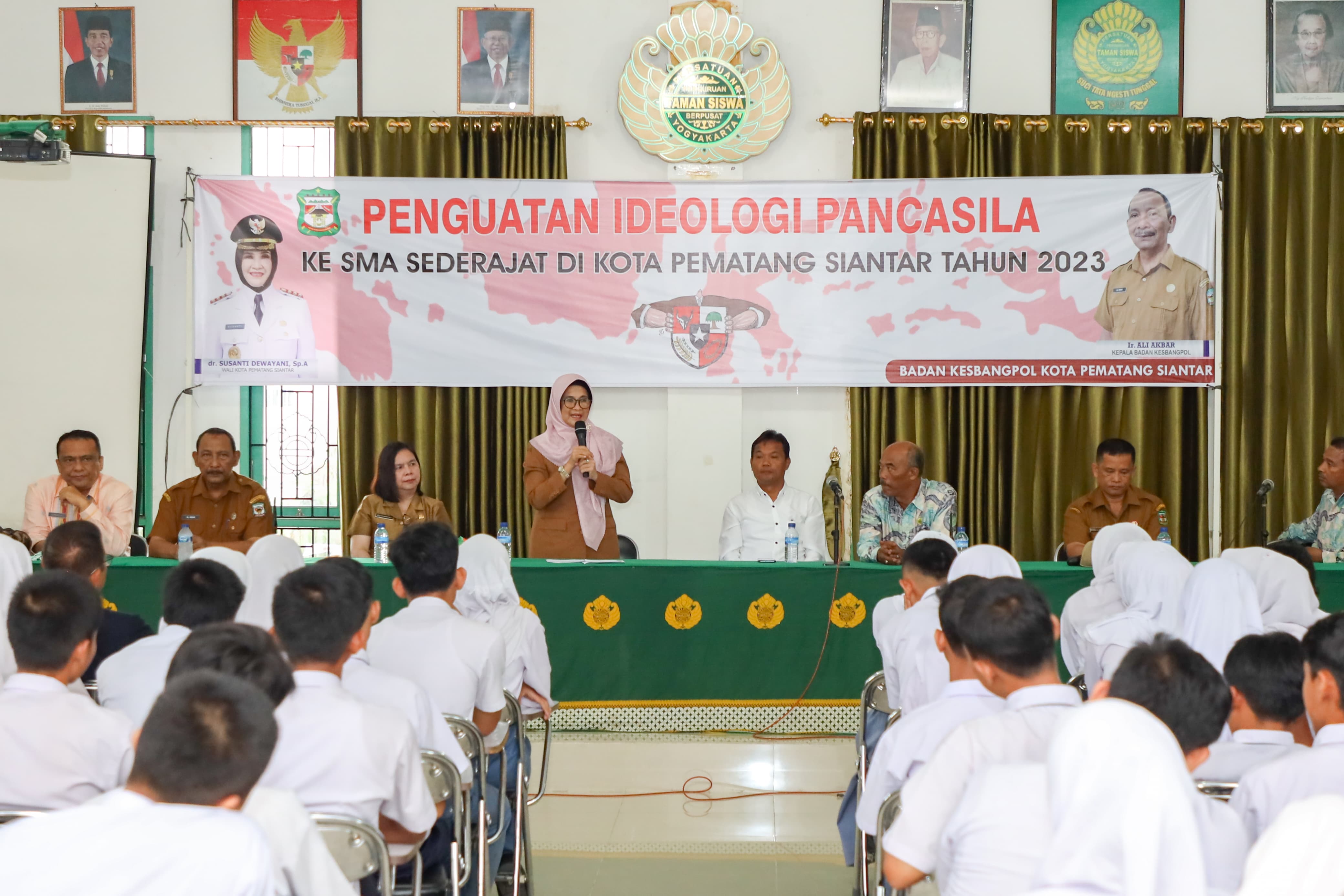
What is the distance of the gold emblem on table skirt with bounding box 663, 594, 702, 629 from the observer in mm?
4414

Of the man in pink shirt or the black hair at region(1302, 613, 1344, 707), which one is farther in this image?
the man in pink shirt

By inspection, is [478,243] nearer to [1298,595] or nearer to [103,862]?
[1298,595]

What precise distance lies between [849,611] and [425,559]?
79.8 inches

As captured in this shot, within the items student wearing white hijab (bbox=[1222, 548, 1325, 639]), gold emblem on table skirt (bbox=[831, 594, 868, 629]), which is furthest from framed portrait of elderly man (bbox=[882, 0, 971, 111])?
student wearing white hijab (bbox=[1222, 548, 1325, 639])

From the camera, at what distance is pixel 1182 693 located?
5.31 feet

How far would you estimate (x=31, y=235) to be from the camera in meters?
6.05

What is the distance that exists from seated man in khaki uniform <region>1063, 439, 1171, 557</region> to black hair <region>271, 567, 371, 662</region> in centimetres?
348

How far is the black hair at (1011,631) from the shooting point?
1953mm

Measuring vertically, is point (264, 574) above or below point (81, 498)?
below

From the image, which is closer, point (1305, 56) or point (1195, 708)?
point (1195, 708)

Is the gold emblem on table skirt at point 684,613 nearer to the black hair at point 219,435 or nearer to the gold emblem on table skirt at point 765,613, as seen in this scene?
the gold emblem on table skirt at point 765,613

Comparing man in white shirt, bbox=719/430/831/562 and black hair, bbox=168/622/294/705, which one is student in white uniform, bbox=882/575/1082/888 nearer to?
black hair, bbox=168/622/294/705

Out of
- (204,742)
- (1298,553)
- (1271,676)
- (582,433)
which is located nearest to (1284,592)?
(1298,553)

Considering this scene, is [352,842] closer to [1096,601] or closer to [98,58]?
[1096,601]
